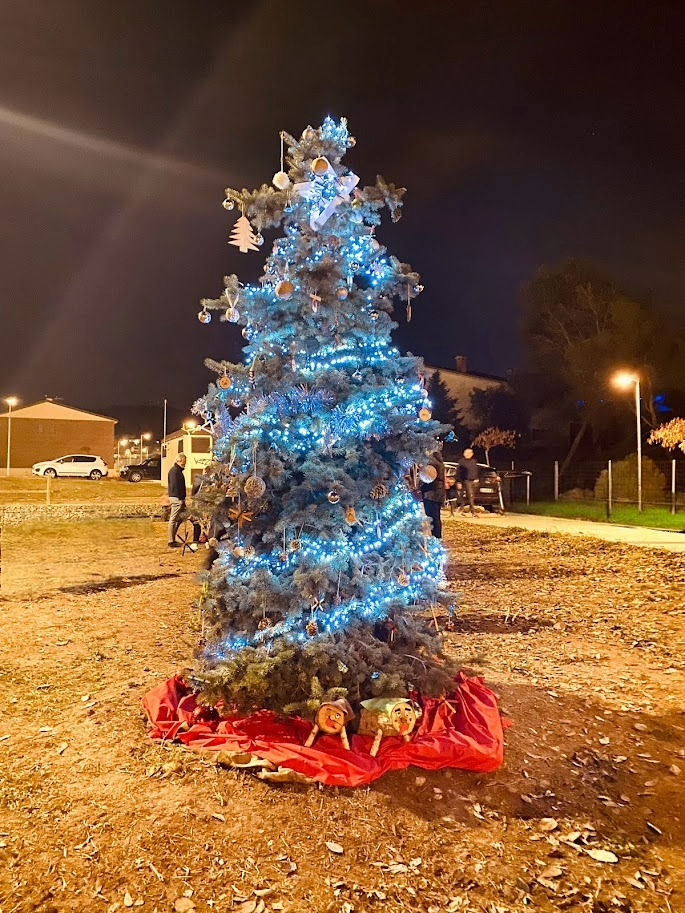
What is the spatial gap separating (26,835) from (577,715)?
3255mm

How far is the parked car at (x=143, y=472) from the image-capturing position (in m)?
38.8

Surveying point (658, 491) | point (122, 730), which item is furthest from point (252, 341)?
point (658, 491)

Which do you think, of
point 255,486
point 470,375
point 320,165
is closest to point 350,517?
point 255,486

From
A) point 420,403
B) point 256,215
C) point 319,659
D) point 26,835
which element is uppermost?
point 256,215

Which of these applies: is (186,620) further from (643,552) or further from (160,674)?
(643,552)

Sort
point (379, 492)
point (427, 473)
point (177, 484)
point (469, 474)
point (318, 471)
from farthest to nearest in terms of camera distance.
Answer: point (469, 474), point (177, 484), point (427, 473), point (379, 492), point (318, 471)

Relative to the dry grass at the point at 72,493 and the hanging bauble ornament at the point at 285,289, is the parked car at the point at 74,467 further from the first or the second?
the hanging bauble ornament at the point at 285,289

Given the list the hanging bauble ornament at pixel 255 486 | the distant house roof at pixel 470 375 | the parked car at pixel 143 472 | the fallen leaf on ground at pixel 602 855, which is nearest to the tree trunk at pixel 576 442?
the distant house roof at pixel 470 375

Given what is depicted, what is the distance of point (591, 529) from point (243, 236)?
12368 millimetres

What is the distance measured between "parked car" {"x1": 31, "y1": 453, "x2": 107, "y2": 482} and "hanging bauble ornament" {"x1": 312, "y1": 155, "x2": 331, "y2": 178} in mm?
38226

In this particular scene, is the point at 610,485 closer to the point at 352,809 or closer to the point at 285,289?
the point at 285,289

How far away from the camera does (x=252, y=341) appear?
4.31 m

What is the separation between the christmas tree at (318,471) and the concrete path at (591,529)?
8.55 meters

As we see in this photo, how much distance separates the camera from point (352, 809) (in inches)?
117
